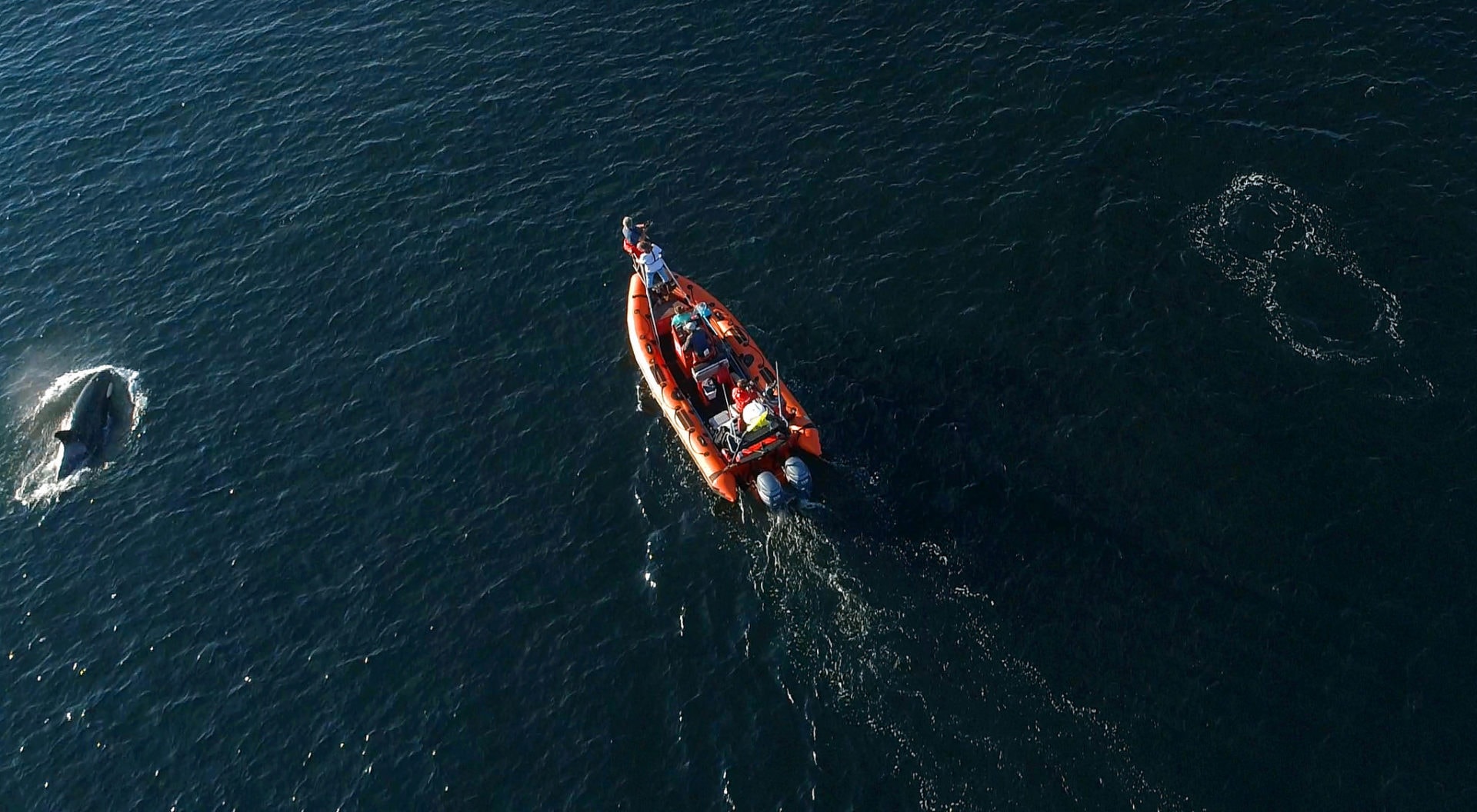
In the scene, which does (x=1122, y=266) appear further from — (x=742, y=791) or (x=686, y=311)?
(x=742, y=791)

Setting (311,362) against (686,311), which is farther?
(311,362)

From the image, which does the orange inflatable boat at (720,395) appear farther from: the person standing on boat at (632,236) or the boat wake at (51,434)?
the boat wake at (51,434)

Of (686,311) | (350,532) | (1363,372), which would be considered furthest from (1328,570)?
(350,532)

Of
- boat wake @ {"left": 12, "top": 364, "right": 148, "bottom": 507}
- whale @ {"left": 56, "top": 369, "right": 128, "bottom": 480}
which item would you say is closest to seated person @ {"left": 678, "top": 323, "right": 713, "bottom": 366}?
boat wake @ {"left": 12, "top": 364, "right": 148, "bottom": 507}

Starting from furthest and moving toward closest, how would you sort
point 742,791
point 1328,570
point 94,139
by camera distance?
point 94,139, point 1328,570, point 742,791

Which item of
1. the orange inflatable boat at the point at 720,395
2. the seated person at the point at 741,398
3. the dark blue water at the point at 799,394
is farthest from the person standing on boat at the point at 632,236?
the seated person at the point at 741,398

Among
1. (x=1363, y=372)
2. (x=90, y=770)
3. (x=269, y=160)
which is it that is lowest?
(x=90, y=770)
